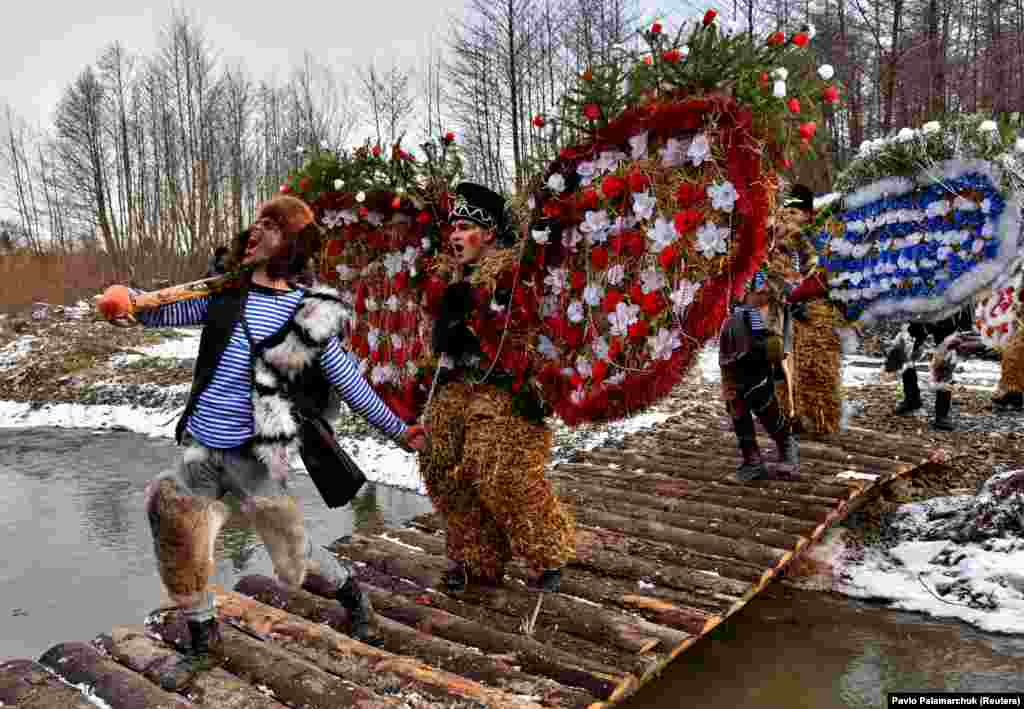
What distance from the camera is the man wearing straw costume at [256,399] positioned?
2.80 metres

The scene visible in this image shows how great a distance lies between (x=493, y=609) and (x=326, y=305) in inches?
69.5

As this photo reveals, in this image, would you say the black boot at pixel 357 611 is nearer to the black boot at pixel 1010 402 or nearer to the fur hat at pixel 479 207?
the fur hat at pixel 479 207

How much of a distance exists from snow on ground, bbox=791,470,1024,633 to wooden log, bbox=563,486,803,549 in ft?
2.02

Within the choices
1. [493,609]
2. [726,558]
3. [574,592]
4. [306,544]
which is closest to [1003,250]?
[726,558]

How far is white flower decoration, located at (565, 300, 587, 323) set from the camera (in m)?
3.10

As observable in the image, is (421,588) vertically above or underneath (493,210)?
underneath

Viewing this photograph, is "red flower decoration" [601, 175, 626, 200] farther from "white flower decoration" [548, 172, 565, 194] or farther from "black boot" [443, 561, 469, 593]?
"black boot" [443, 561, 469, 593]

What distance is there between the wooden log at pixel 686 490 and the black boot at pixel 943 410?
129 inches

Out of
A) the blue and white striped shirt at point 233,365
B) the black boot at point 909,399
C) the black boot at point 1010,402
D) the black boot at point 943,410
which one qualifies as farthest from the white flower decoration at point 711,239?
the black boot at point 1010,402

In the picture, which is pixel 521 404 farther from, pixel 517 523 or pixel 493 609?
pixel 493 609

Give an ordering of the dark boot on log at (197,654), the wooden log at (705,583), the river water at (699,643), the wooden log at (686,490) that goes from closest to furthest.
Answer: the dark boot on log at (197,654), the river water at (699,643), the wooden log at (705,583), the wooden log at (686,490)

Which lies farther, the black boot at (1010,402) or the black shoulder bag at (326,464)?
the black boot at (1010,402)

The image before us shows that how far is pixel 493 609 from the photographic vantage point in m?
3.68

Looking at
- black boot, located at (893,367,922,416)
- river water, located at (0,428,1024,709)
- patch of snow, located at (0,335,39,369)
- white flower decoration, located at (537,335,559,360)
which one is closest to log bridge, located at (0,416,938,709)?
river water, located at (0,428,1024,709)
